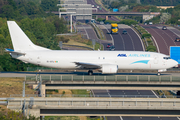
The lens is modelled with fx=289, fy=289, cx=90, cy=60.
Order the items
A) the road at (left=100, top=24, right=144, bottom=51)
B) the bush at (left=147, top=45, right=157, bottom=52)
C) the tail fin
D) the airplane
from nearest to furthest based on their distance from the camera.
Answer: the airplane → the tail fin → the bush at (left=147, top=45, right=157, bottom=52) → the road at (left=100, top=24, right=144, bottom=51)

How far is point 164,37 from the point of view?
5930 inches

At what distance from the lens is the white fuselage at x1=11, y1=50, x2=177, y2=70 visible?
59.7 metres

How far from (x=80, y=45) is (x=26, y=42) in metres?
77.2

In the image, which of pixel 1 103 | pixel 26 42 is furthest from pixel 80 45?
pixel 1 103

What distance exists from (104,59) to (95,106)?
17.2 m

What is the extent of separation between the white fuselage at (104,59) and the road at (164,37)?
222 ft

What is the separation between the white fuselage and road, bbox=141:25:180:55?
222 feet

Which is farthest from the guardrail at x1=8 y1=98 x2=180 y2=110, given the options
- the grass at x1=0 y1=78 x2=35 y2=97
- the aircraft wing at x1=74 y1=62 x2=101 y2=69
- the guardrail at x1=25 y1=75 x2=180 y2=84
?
the aircraft wing at x1=74 y1=62 x2=101 y2=69

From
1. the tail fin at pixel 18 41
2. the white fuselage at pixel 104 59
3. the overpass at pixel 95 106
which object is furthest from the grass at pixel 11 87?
the overpass at pixel 95 106

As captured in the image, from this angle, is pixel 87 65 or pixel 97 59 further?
pixel 97 59

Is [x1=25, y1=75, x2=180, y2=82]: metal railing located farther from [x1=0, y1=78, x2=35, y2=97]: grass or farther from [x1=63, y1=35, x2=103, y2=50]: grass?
[x1=63, y1=35, x2=103, y2=50]: grass

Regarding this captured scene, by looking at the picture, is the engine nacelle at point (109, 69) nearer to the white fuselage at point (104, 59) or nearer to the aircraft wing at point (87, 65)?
the aircraft wing at point (87, 65)

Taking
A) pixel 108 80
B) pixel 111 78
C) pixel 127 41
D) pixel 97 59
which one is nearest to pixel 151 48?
pixel 127 41

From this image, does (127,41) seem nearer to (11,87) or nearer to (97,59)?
(97,59)
